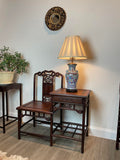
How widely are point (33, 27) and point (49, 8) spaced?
0.41 meters

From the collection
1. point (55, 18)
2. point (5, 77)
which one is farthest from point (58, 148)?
point (55, 18)

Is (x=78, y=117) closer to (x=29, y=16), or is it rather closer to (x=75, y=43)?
(x=75, y=43)

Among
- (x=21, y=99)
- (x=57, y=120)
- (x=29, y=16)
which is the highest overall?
(x=29, y=16)

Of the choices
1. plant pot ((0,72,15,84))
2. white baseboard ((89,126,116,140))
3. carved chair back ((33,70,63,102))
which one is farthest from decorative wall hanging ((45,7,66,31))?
white baseboard ((89,126,116,140))

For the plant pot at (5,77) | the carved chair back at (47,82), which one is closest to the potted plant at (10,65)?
the plant pot at (5,77)

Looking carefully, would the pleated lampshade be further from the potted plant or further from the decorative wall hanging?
the potted plant

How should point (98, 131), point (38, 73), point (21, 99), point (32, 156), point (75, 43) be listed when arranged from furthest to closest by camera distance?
1. point (21, 99)
2. point (38, 73)
3. point (98, 131)
4. point (75, 43)
5. point (32, 156)

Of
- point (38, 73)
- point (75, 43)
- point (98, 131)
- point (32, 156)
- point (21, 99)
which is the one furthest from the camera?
point (21, 99)

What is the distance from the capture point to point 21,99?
95.8 inches

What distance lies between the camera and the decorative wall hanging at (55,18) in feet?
6.70

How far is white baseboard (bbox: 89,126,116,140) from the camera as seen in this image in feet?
6.38

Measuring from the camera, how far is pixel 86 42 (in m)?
1.97

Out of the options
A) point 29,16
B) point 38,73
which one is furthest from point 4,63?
point 29,16

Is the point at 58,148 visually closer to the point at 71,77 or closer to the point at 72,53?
the point at 71,77
